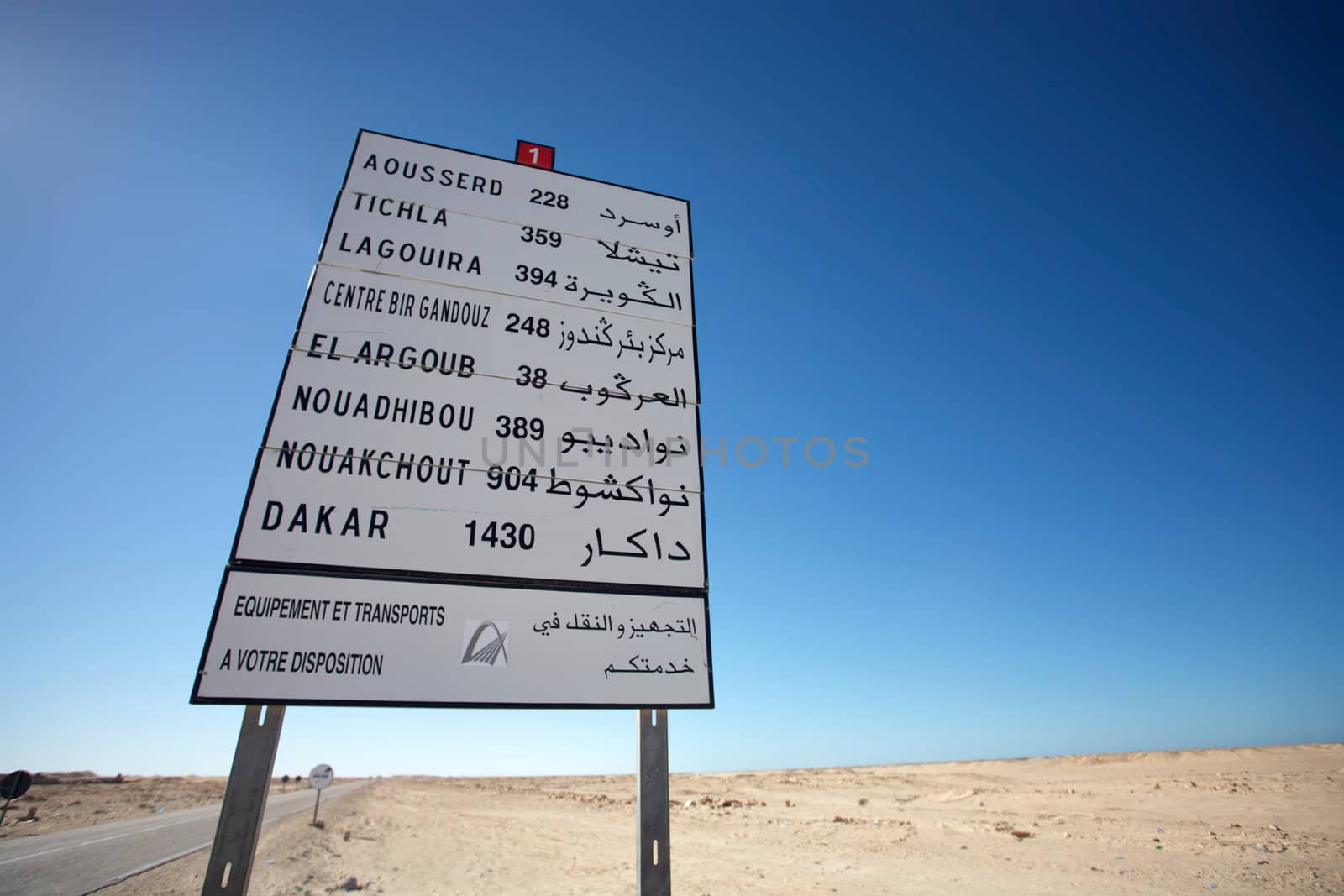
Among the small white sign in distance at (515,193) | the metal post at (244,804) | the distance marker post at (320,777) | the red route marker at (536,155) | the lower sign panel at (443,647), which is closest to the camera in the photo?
the metal post at (244,804)

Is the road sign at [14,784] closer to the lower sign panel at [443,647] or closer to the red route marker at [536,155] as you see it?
the lower sign panel at [443,647]

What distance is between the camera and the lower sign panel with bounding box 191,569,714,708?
2854 mm

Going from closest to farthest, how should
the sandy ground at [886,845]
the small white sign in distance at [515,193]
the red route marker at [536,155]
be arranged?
Result: the small white sign in distance at [515,193]
the red route marker at [536,155]
the sandy ground at [886,845]

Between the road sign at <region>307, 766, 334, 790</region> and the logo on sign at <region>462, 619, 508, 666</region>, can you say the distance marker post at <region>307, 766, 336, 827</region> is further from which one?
the logo on sign at <region>462, 619, 508, 666</region>

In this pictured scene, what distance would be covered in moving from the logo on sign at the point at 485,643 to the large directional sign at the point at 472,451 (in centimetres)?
2

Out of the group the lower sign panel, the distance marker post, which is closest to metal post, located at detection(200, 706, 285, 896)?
the lower sign panel

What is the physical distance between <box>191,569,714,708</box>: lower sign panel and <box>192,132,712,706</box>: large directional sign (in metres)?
0.01

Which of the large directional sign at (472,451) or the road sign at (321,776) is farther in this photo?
the road sign at (321,776)

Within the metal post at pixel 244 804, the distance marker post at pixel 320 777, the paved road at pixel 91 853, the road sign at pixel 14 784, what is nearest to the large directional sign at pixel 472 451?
the metal post at pixel 244 804

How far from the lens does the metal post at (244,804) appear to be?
2.63m

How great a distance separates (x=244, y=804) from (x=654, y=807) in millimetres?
1963

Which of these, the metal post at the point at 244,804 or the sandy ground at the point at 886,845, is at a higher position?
the metal post at the point at 244,804

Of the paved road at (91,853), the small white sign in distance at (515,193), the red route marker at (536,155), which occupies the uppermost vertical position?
the red route marker at (536,155)

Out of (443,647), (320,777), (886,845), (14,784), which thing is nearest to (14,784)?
(14,784)
